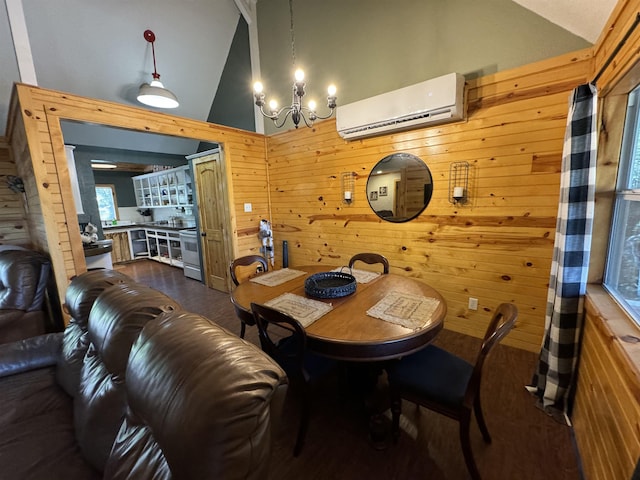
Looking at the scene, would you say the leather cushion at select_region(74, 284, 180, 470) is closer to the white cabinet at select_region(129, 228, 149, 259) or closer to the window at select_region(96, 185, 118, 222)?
the white cabinet at select_region(129, 228, 149, 259)

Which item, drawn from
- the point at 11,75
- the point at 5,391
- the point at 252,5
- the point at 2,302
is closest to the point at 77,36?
the point at 11,75

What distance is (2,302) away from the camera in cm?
215

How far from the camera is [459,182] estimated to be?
2408mm

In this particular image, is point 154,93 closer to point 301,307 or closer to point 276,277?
point 276,277

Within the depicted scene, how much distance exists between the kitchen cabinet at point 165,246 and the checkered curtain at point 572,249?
556 cm

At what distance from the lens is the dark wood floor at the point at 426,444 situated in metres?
1.32

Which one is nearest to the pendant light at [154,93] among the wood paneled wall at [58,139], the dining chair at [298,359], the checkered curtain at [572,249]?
the wood paneled wall at [58,139]

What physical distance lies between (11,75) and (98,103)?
1.36m

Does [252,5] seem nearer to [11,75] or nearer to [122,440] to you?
[11,75]

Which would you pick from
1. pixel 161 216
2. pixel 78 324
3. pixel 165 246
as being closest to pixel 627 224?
pixel 78 324

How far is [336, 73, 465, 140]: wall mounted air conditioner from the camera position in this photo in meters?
2.18

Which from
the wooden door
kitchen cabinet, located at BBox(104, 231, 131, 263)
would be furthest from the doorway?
kitchen cabinet, located at BBox(104, 231, 131, 263)

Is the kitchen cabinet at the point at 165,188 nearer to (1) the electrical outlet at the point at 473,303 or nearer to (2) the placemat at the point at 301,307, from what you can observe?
(2) the placemat at the point at 301,307

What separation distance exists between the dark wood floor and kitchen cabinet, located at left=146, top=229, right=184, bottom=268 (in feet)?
15.2
